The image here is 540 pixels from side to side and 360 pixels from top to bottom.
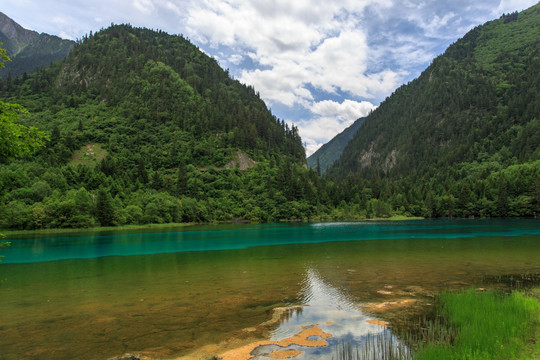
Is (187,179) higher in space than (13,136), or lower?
higher

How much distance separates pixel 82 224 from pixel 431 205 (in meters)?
147

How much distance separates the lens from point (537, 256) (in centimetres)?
3450

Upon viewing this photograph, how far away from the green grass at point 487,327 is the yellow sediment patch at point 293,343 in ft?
13.4

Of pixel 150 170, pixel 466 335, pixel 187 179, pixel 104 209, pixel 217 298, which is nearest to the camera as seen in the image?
pixel 466 335

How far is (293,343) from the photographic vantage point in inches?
510

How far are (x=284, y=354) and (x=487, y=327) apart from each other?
7.64 meters

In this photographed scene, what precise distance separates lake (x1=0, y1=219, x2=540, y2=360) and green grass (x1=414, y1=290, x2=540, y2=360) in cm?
253

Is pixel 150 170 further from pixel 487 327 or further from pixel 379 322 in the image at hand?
pixel 487 327

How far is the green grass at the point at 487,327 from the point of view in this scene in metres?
9.76

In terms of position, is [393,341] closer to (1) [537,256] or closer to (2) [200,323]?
(2) [200,323]

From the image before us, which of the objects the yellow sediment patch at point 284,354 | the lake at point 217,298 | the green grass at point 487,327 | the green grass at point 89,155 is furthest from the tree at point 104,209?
the green grass at point 487,327

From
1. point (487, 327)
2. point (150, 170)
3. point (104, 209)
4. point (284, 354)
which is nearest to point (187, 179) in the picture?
point (150, 170)

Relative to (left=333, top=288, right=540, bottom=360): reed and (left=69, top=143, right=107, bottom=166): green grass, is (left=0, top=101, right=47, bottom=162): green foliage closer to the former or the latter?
(left=333, top=288, right=540, bottom=360): reed

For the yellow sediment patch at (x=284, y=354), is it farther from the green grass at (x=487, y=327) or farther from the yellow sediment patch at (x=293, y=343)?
the green grass at (x=487, y=327)
